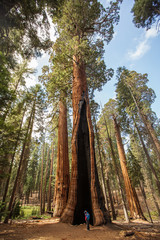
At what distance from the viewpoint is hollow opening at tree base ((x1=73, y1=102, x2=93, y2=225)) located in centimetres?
487

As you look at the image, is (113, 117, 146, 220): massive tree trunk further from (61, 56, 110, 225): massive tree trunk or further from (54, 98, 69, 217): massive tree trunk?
(54, 98, 69, 217): massive tree trunk

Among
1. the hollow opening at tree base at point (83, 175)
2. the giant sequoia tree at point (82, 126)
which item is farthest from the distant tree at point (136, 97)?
the hollow opening at tree base at point (83, 175)

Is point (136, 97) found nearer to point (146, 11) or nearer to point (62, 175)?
point (146, 11)

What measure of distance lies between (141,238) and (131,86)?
42.3ft

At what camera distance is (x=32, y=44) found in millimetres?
6598

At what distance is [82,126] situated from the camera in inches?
247

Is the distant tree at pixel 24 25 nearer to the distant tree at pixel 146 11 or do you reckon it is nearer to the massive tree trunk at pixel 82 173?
the massive tree trunk at pixel 82 173

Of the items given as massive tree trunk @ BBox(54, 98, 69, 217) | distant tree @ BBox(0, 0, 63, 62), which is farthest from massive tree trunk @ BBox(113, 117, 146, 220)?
distant tree @ BBox(0, 0, 63, 62)

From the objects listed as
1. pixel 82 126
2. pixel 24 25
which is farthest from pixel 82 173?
pixel 24 25

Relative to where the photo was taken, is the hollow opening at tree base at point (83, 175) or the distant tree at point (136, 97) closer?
the hollow opening at tree base at point (83, 175)

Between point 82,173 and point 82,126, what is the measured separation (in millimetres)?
2365

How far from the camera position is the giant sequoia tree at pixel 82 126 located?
470 centimetres

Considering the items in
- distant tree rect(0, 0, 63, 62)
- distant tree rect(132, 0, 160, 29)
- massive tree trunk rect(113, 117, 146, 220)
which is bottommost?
massive tree trunk rect(113, 117, 146, 220)

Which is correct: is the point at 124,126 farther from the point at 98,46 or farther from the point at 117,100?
the point at 98,46
